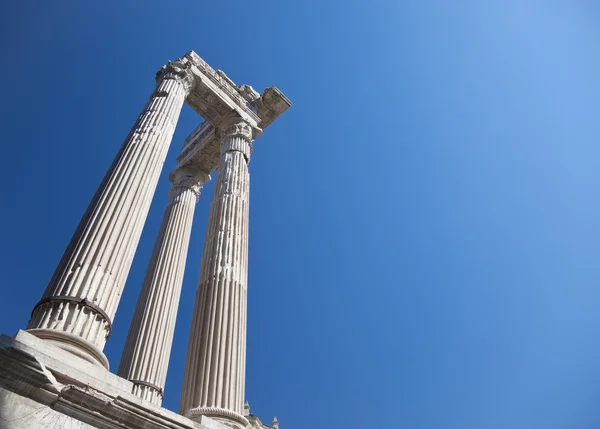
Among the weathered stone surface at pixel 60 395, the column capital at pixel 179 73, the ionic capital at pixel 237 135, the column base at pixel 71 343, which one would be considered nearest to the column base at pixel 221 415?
the weathered stone surface at pixel 60 395

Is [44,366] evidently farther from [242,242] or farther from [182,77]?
[182,77]

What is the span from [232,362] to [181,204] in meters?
12.6

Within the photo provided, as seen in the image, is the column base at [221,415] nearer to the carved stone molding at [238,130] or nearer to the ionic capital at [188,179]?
the carved stone molding at [238,130]

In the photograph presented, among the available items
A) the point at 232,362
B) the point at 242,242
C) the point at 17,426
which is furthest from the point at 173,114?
the point at 17,426

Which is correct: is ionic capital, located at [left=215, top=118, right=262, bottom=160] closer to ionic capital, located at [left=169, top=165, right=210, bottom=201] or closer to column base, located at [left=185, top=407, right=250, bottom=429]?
ionic capital, located at [left=169, top=165, right=210, bottom=201]

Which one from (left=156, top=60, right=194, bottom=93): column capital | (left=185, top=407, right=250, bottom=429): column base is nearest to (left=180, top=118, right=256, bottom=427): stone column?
(left=185, top=407, right=250, bottom=429): column base

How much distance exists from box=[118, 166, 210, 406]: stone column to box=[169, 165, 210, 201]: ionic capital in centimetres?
6

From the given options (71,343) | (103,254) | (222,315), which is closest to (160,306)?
(222,315)

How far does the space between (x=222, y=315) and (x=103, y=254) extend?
4737 mm

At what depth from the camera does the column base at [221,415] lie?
13.1 m

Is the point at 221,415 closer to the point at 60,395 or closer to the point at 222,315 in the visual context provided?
the point at 222,315

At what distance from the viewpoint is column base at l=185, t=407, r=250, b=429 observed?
515 inches

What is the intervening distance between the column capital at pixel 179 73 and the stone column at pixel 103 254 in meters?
4.19

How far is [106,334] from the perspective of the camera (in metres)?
11.8
